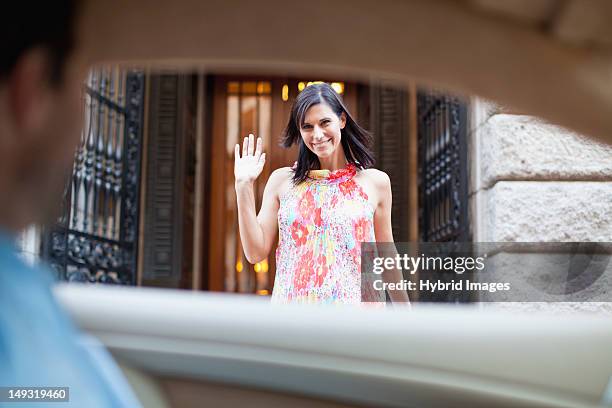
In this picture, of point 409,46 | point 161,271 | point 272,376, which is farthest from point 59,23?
point 161,271

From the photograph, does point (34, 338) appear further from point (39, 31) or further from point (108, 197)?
point (108, 197)

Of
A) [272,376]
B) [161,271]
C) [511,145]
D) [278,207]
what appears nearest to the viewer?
[272,376]

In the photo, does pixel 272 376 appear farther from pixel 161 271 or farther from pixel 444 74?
pixel 161 271

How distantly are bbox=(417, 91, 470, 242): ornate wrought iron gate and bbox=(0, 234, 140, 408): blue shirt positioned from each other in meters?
2.50

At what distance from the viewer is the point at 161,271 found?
3787 millimetres

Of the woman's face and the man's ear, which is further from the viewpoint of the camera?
the woman's face

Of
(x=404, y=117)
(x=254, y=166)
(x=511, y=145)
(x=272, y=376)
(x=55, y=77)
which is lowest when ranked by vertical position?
(x=272, y=376)

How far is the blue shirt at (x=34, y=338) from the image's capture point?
28 centimetres

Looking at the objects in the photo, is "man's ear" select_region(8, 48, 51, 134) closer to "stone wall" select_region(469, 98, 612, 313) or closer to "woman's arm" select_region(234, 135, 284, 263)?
"woman's arm" select_region(234, 135, 284, 263)

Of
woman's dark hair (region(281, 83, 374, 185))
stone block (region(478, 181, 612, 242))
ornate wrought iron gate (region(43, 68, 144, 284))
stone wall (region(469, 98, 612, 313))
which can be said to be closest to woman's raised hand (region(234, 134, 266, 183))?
woman's dark hair (region(281, 83, 374, 185))

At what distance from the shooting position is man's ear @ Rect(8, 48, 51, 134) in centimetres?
25

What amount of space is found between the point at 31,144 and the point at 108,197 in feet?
11.1

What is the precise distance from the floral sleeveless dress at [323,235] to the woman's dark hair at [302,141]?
0.03m

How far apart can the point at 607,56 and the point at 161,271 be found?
3.63 meters
